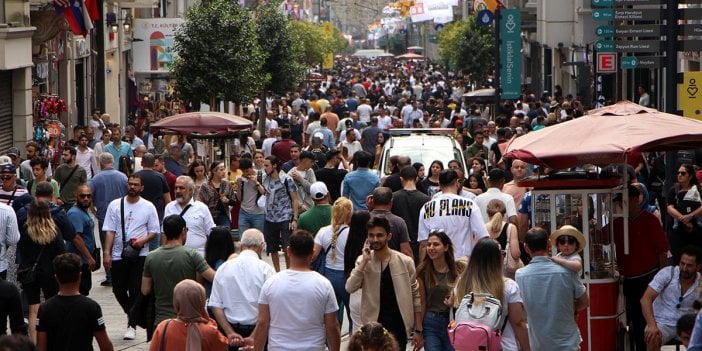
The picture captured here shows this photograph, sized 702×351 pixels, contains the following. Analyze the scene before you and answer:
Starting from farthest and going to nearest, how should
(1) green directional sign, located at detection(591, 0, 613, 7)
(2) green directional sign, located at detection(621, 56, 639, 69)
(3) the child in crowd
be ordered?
(1) green directional sign, located at detection(591, 0, 613, 7)
(2) green directional sign, located at detection(621, 56, 639, 69)
(3) the child in crowd

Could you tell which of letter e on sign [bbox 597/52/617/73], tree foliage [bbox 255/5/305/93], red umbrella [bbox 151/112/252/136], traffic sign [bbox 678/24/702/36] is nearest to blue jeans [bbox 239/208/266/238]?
red umbrella [bbox 151/112/252/136]

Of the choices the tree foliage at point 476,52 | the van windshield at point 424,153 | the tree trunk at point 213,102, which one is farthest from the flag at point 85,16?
the tree foliage at point 476,52

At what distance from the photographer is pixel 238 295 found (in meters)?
9.47

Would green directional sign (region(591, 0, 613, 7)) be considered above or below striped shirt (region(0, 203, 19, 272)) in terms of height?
above

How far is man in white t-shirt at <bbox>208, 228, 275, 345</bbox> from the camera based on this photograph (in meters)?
9.45

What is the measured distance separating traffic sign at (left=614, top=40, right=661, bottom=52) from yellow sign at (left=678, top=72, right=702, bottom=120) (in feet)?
1.70

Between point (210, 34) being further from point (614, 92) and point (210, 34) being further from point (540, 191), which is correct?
point (540, 191)

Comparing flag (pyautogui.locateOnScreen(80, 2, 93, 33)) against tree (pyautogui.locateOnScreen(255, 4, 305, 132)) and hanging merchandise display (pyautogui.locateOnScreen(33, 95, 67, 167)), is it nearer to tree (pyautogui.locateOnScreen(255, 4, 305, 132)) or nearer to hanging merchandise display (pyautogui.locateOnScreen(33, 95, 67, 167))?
hanging merchandise display (pyautogui.locateOnScreen(33, 95, 67, 167))

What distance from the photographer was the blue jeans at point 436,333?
31.5 ft

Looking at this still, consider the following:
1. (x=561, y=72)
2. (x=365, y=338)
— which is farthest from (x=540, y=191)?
(x=561, y=72)

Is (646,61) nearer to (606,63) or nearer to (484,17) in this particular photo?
(606,63)

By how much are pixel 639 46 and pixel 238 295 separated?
775 cm

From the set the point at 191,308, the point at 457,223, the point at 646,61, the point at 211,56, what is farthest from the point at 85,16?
the point at 191,308

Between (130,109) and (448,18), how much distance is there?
2204cm
